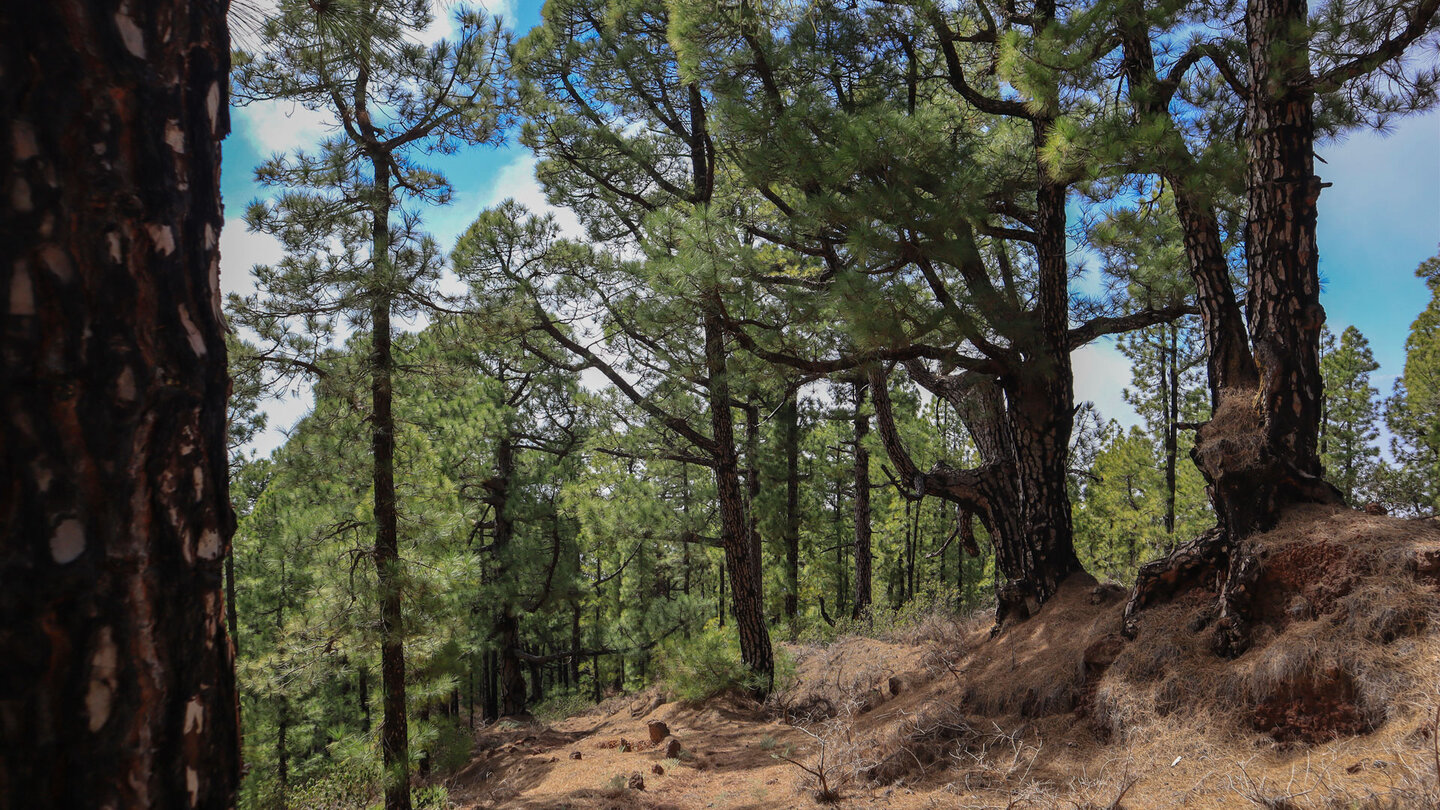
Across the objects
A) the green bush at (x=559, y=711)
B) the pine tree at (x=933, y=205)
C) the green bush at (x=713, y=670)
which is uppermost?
the pine tree at (x=933, y=205)

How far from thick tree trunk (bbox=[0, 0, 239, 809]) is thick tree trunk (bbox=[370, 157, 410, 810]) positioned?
4777 mm

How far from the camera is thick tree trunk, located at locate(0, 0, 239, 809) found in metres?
1.23

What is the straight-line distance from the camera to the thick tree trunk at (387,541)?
6027 millimetres

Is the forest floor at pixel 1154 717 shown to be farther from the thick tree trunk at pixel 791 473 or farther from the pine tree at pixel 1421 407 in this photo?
the pine tree at pixel 1421 407

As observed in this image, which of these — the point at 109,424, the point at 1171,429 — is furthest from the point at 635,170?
the point at 1171,429

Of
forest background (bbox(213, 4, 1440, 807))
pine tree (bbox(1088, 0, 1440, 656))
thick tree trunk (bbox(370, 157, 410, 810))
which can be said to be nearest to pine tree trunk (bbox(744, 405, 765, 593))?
forest background (bbox(213, 4, 1440, 807))

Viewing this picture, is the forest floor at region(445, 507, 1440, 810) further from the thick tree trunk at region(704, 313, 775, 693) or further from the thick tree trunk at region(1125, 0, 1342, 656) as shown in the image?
the thick tree trunk at region(704, 313, 775, 693)

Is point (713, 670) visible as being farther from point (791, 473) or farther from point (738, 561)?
point (791, 473)

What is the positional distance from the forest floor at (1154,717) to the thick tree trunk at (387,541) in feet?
3.44

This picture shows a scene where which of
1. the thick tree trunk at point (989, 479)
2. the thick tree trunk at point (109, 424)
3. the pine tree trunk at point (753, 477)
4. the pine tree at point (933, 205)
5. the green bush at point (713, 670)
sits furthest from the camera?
the pine tree trunk at point (753, 477)

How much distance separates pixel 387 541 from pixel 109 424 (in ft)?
17.4

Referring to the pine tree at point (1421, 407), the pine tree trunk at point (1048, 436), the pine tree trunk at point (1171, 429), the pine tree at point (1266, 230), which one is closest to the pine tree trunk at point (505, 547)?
the pine tree trunk at point (1048, 436)

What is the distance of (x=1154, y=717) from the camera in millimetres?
4434

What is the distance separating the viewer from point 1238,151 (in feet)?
17.3
